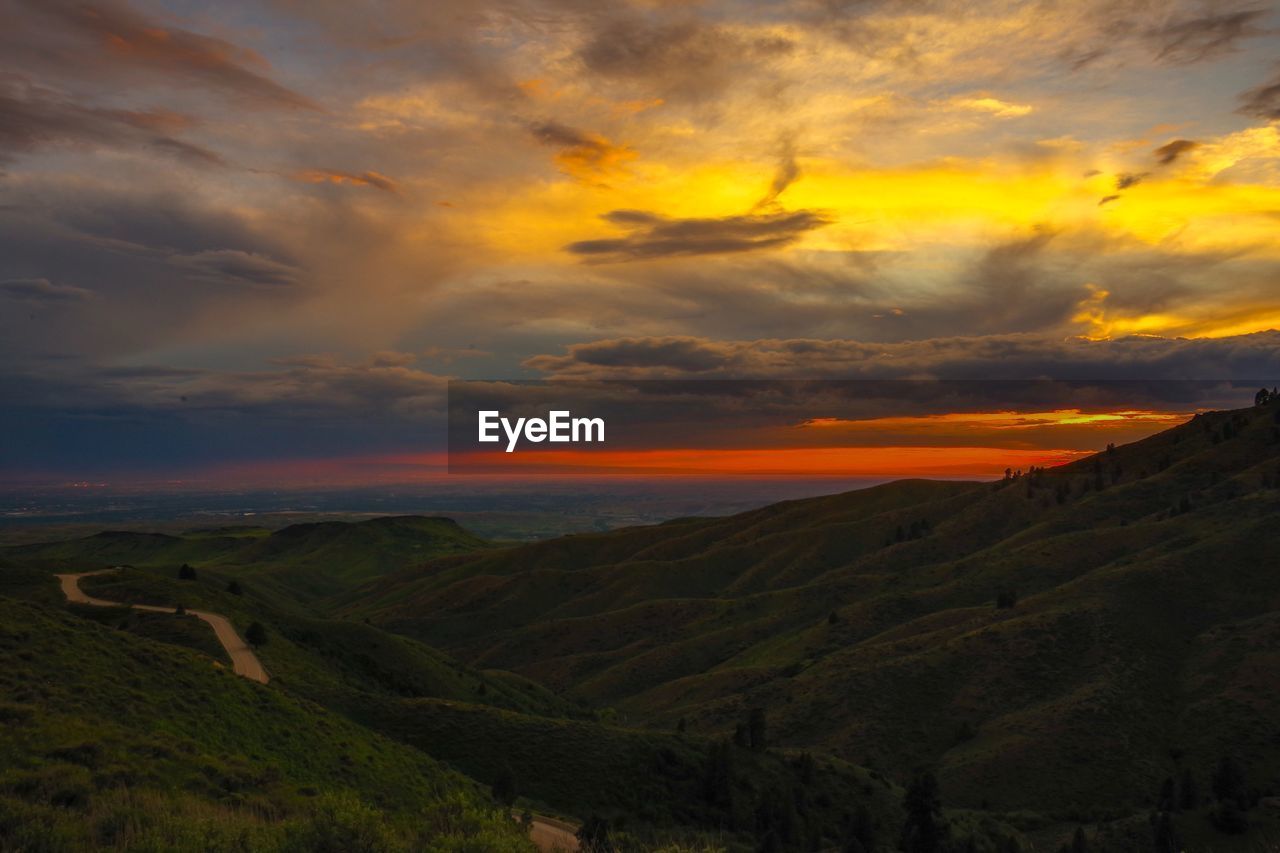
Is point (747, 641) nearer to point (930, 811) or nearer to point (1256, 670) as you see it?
point (1256, 670)

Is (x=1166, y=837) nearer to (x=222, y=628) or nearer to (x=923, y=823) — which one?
(x=923, y=823)

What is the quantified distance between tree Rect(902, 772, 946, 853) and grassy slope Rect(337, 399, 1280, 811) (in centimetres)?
2457

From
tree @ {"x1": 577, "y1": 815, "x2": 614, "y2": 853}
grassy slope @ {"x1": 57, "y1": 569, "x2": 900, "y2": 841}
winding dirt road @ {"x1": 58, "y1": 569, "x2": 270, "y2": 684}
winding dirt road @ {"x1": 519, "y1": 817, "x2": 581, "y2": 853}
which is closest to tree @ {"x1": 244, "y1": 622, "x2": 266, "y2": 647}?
winding dirt road @ {"x1": 58, "y1": 569, "x2": 270, "y2": 684}

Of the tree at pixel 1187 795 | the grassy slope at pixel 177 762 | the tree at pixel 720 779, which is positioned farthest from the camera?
the tree at pixel 1187 795

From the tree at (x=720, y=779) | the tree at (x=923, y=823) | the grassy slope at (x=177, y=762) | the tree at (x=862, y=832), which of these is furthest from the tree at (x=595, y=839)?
the tree at (x=923, y=823)

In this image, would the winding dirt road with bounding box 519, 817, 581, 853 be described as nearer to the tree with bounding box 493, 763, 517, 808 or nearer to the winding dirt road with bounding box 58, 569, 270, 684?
the tree with bounding box 493, 763, 517, 808

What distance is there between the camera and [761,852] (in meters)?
40.6

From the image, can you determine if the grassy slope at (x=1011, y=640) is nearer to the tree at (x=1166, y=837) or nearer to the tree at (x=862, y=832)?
the tree at (x=1166, y=837)

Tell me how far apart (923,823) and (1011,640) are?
5980 cm

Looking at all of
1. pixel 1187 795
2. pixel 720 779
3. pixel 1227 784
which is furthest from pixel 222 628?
pixel 1227 784

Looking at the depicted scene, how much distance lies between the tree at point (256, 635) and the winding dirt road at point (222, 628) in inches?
23.8

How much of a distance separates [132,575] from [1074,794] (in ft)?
322

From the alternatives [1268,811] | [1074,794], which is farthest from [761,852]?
[1074,794]

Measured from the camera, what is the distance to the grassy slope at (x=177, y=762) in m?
17.3
